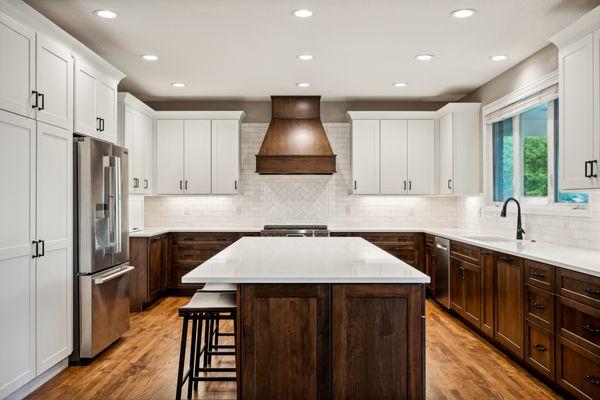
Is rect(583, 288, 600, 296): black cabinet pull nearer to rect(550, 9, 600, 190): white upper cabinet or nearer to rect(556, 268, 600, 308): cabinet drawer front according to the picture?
rect(556, 268, 600, 308): cabinet drawer front

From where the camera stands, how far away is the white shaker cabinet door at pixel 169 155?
636 cm

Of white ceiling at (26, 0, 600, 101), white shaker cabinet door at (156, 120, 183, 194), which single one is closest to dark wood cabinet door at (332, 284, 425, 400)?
white ceiling at (26, 0, 600, 101)

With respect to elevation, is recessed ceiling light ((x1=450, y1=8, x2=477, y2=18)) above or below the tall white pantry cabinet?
above

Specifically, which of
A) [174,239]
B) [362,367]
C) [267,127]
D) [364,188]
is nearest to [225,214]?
[174,239]

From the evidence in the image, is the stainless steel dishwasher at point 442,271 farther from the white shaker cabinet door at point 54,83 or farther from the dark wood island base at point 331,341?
the white shaker cabinet door at point 54,83

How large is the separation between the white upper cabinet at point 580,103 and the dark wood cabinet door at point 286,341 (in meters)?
2.05

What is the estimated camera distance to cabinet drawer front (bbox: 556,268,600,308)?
2.59 m

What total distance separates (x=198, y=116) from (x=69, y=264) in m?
3.34

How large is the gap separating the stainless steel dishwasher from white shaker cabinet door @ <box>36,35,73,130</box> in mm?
3934

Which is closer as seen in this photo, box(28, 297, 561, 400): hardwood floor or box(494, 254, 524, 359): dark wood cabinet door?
box(28, 297, 561, 400): hardwood floor

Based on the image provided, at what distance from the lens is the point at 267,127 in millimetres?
6672

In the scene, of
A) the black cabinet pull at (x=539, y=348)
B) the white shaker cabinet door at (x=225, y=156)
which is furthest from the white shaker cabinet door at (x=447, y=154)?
the black cabinet pull at (x=539, y=348)

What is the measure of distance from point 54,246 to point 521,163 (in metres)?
4.47

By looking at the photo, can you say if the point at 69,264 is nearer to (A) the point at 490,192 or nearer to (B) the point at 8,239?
(B) the point at 8,239
